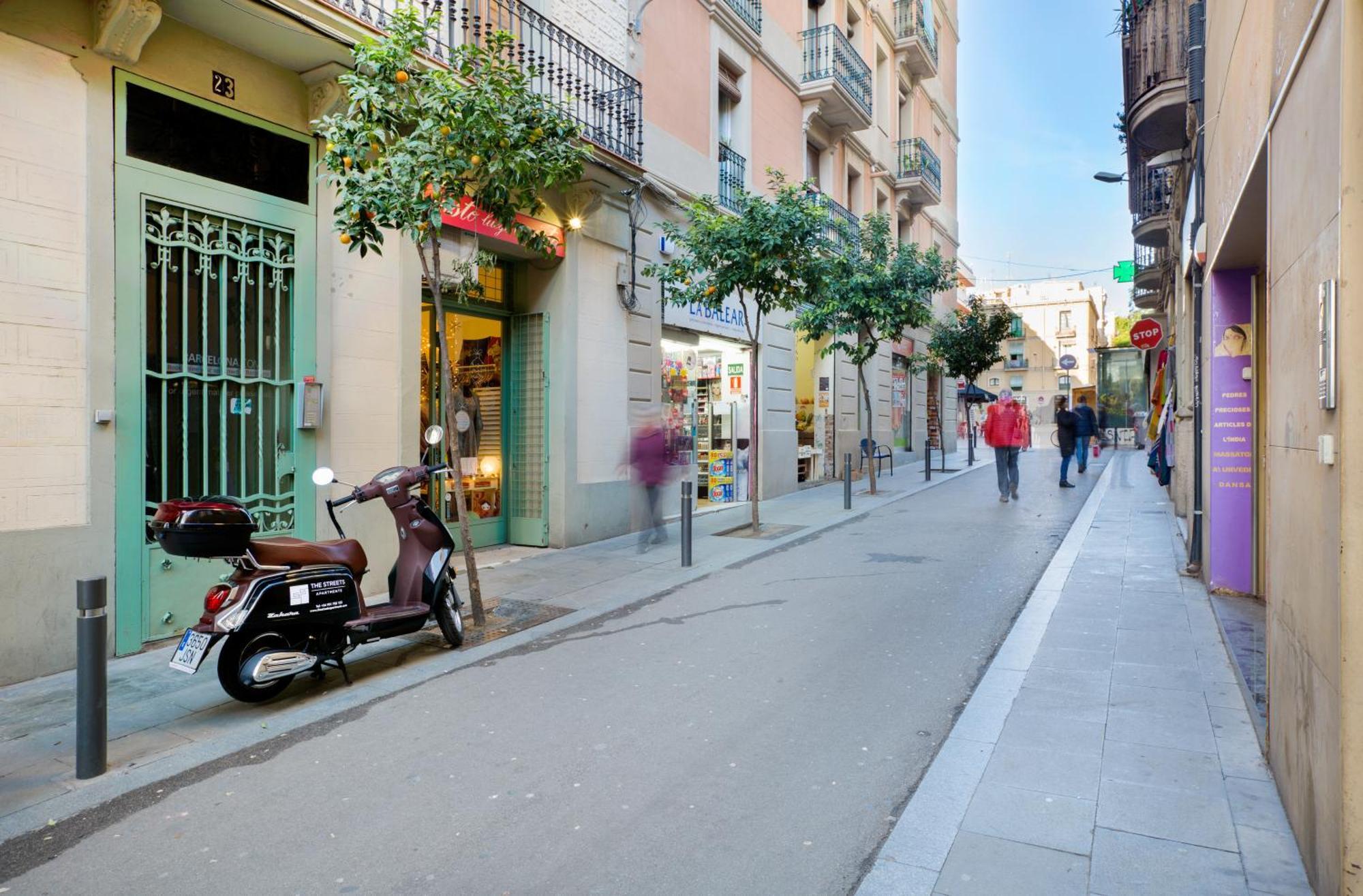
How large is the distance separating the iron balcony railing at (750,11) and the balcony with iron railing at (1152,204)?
729 centimetres

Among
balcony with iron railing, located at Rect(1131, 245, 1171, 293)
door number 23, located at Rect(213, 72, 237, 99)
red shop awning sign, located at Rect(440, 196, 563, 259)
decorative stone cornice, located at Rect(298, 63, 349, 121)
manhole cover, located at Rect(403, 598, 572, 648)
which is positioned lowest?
manhole cover, located at Rect(403, 598, 572, 648)

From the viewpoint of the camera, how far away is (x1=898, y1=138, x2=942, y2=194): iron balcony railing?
73.6ft

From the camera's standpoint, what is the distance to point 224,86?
21.0 ft

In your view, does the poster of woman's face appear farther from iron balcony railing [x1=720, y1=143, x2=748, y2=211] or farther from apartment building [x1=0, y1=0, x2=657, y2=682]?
iron balcony railing [x1=720, y1=143, x2=748, y2=211]

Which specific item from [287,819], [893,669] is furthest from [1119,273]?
[287,819]

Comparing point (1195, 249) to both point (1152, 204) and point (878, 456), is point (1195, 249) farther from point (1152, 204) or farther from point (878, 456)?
point (878, 456)

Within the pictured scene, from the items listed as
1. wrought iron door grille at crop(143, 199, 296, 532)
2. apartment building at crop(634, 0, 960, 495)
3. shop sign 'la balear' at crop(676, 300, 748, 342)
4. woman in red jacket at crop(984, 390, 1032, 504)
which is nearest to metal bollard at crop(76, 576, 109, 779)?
wrought iron door grille at crop(143, 199, 296, 532)

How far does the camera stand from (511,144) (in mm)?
5879

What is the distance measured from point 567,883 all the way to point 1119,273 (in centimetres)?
2244

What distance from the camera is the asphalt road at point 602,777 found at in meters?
2.94

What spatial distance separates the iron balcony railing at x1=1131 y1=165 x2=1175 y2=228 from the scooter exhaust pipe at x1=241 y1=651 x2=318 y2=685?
14.7 metres

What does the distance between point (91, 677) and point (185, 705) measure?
42.5 inches

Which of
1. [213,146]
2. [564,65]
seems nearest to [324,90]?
[213,146]

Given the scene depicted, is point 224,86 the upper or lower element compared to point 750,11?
lower
